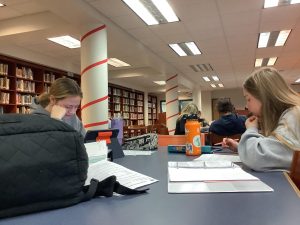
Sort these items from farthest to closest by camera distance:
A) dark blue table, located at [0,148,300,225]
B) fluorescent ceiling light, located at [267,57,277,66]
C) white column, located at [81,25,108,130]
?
1. fluorescent ceiling light, located at [267,57,277,66]
2. white column, located at [81,25,108,130]
3. dark blue table, located at [0,148,300,225]

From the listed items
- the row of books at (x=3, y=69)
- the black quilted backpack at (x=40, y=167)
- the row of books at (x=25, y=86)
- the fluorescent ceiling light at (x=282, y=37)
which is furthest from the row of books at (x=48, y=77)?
the black quilted backpack at (x=40, y=167)

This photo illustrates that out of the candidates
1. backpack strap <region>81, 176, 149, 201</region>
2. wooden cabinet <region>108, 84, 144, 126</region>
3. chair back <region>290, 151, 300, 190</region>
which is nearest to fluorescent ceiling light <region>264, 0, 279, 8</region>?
chair back <region>290, 151, 300, 190</region>

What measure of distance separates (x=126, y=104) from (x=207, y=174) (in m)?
10.2

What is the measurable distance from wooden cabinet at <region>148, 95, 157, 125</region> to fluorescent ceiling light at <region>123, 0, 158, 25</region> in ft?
30.3

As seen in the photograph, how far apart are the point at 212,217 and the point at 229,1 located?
3.71 metres

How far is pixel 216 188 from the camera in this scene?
78cm

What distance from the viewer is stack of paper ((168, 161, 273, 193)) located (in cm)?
77

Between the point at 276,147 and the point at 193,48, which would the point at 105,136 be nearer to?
the point at 276,147

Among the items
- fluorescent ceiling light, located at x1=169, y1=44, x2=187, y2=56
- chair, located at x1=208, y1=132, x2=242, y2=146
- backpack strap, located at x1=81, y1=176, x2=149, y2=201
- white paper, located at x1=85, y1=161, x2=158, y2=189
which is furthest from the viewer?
fluorescent ceiling light, located at x1=169, y1=44, x2=187, y2=56

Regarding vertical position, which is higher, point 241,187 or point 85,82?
point 85,82

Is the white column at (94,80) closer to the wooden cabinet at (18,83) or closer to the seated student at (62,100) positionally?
the seated student at (62,100)

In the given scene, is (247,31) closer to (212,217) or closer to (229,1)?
(229,1)

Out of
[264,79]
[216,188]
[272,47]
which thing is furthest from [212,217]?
[272,47]

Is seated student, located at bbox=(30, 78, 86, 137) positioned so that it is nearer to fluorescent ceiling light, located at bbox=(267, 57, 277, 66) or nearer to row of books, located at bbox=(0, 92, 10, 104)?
row of books, located at bbox=(0, 92, 10, 104)
